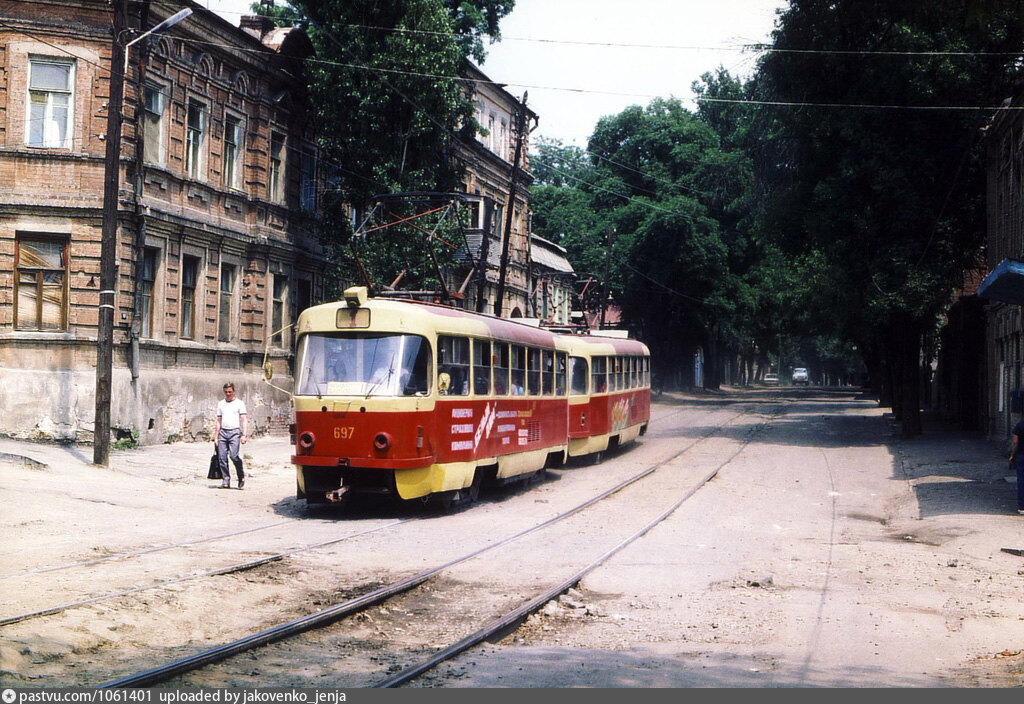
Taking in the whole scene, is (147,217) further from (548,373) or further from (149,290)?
(548,373)

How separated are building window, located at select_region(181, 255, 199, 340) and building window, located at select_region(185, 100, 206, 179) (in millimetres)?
2103

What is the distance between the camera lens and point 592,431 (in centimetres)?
2455

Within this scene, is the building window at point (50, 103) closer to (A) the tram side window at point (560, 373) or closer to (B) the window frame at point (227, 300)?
(B) the window frame at point (227, 300)

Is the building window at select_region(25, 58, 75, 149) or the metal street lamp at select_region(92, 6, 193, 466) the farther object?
the building window at select_region(25, 58, 75, 149)

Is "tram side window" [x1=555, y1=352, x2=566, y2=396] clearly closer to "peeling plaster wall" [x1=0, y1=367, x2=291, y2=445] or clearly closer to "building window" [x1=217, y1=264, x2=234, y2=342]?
"peeling plaster wall" [x1=0, y1=367, x2=291, y2=445]

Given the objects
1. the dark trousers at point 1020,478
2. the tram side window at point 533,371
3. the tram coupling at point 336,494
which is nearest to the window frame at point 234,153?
the tram side window at point 533,371

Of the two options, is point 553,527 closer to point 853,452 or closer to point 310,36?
point 853,452

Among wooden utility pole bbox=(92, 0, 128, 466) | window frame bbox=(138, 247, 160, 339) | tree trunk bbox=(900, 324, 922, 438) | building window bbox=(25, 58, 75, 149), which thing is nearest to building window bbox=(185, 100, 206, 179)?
window frame bbox=(138, 247, 160, 339)

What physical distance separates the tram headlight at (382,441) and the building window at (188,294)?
13.1 m

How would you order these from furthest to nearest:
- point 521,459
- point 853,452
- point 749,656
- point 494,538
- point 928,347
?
point 928,347
point 853,452
point 521,459
point 494,538
point 749,656

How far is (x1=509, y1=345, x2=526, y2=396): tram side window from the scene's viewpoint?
18297 millimetres

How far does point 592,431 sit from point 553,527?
1010 centimetres

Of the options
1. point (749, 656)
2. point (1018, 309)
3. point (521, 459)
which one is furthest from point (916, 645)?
point (1018, 309)

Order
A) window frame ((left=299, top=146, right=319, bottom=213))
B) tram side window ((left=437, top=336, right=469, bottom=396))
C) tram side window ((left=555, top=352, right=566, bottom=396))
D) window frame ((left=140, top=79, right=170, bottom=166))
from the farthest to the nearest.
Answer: window frame ((left=299, top=146, right=319, bottom=213)) < window frame ((left=140, top=79, right=170, bottom=166)) < tram side window ((left=555, top=352, right=566, bottom=396)) < tram side window ((left=437, top=336, right=469, bottom=396))
